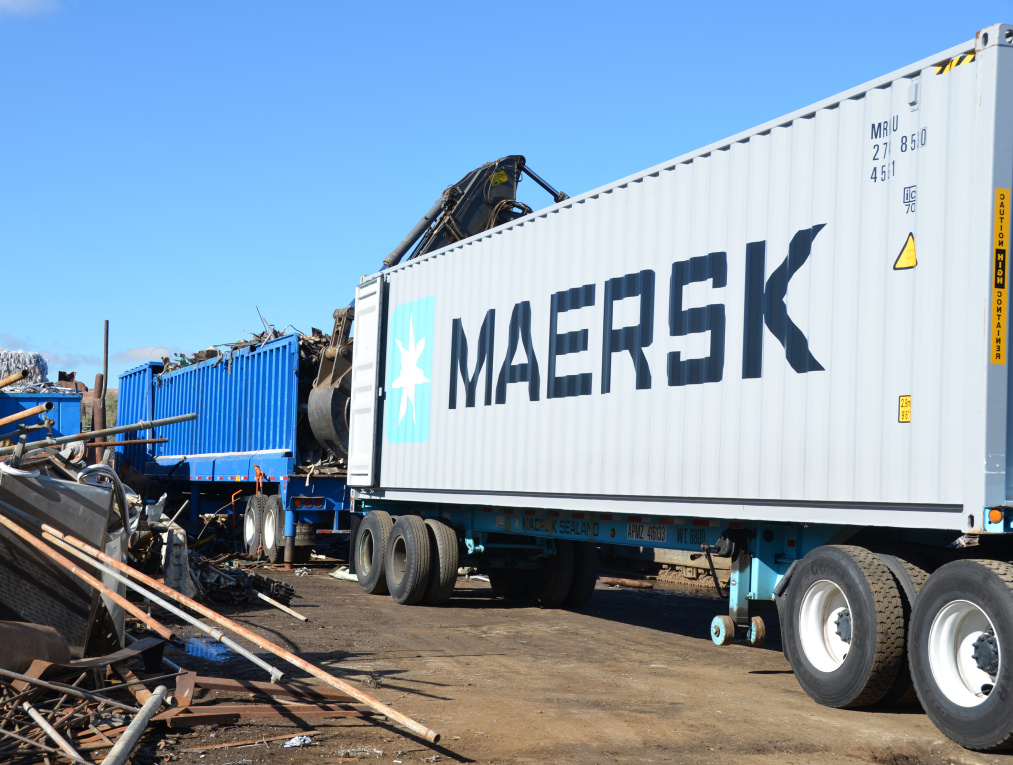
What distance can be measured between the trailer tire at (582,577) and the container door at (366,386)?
2.87 metres

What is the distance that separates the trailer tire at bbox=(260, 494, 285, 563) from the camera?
17219 mm

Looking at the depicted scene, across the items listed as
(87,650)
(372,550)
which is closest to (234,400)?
(372,550)

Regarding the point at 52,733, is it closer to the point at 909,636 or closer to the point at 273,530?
the point at 909,636

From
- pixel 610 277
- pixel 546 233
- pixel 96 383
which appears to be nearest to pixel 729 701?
pixel 610 277

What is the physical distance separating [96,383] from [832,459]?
20.2 m

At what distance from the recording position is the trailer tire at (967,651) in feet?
18.5

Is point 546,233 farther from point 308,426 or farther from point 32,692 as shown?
point 308,426

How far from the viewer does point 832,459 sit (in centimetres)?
707

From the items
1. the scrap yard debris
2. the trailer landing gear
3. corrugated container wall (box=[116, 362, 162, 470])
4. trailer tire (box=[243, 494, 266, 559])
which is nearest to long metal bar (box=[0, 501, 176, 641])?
the scrap yard debris

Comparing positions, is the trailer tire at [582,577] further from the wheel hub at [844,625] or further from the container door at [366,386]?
the wheel hub at [844,625]

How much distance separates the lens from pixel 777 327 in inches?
299

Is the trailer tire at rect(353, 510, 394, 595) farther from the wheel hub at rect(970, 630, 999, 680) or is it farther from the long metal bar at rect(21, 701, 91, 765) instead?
the wheel hub at rect(970, 630, 999, 680)

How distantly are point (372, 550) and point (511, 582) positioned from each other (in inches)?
73.1

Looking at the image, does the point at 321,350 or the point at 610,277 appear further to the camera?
the point at 321,350
